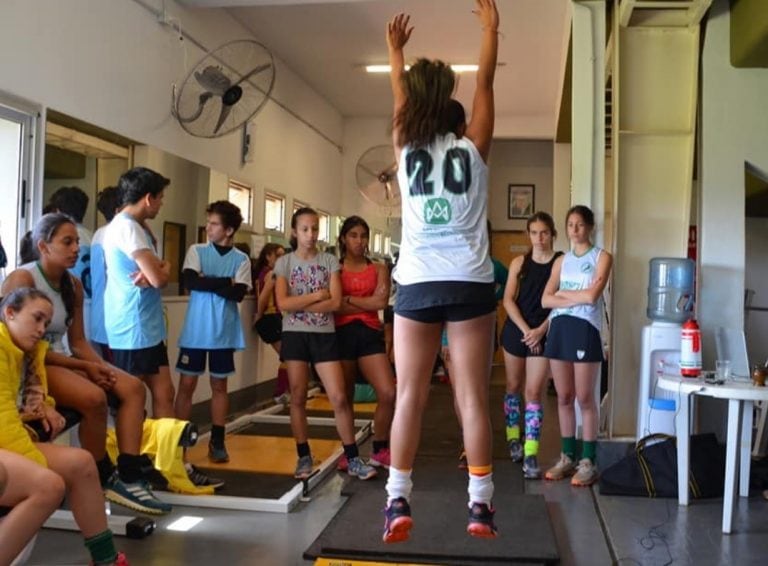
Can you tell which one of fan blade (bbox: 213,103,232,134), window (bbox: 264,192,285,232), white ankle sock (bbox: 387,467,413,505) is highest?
fan blade (bbox: 213,103,232,134)

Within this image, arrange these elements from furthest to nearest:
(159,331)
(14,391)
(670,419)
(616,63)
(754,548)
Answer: (616,63) → (670,419) → (159,331) → (754,548) → (14,391)

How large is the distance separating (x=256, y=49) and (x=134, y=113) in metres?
0.91

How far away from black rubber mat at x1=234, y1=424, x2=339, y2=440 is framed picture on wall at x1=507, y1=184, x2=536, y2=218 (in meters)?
6.47

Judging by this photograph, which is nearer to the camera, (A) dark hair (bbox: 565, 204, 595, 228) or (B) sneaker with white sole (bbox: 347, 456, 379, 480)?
(B) sneaker with white sole (bbox: 347, 456, 379, 480)

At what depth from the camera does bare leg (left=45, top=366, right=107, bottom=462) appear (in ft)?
9.42

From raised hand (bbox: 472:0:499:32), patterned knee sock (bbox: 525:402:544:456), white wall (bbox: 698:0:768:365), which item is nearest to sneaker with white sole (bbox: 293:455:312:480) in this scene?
patterned knee sock (bbox: 525:402:544:456)

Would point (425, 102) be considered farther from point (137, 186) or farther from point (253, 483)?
point (253, 483)

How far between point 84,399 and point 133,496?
0.67 meters

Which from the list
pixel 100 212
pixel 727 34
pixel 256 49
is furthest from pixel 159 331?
pixel 727 34

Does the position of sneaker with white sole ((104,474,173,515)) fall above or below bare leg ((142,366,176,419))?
below

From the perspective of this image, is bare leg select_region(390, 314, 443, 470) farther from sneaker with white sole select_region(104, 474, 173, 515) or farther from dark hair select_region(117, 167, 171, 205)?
dark hair select_region(117, 167, 171, 205)

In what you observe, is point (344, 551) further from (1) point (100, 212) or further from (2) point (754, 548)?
(1) point (100, 212)

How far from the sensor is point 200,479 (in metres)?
3.73

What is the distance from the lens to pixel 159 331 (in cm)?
359
